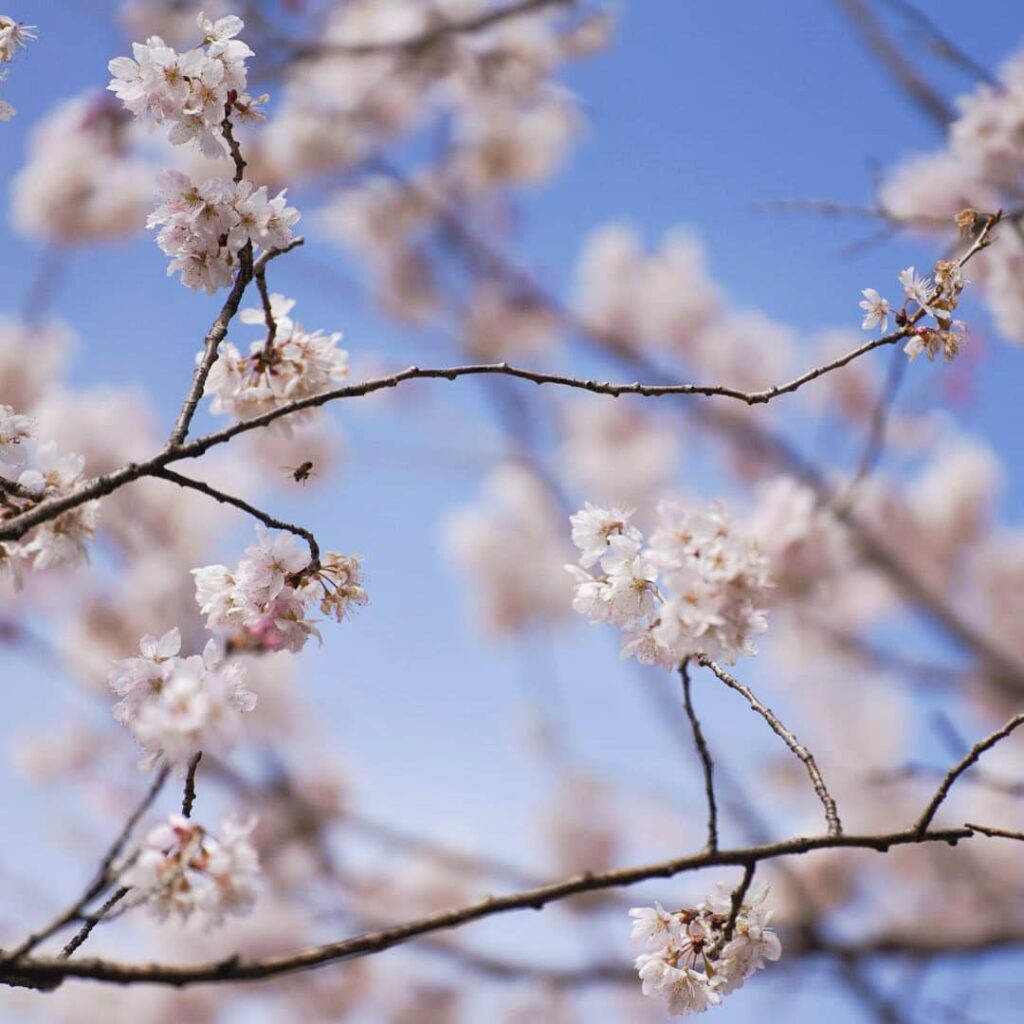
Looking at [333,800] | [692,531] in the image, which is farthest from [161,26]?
[333,800]

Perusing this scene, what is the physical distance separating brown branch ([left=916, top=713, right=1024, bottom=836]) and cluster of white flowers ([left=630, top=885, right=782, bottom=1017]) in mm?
243

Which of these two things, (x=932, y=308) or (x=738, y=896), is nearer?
(x=738, y=896)

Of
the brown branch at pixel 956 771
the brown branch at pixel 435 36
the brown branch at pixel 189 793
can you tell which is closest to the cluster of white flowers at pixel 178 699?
the brown branch at pixel 189 793

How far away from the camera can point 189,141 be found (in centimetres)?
120

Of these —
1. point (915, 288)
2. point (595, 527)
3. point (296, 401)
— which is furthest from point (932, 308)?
point (296, 401)

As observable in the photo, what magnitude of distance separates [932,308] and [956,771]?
556mm

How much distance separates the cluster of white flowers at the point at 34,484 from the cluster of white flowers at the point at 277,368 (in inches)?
8.5

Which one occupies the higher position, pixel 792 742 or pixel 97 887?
pixel 792 742

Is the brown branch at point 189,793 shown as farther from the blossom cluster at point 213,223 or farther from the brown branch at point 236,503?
the blossom cluster at point 213,223

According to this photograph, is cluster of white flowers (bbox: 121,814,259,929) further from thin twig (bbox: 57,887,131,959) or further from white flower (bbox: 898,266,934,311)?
white flower (bbox: 898,266,934,311)

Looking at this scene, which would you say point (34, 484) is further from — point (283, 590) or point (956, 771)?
point (956, 771)

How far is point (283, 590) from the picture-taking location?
110 cm

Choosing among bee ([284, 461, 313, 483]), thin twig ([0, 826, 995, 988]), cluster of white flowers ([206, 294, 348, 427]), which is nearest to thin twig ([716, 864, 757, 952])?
thin twig ([0, 826, 995, 988])

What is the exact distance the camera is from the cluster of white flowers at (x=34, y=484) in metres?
1.08
